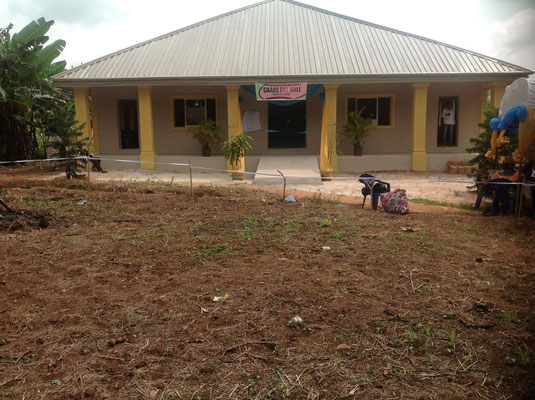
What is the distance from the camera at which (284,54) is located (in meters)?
16.4

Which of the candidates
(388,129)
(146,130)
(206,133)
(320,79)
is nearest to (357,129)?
(388,129)

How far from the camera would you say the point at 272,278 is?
16.0 feet

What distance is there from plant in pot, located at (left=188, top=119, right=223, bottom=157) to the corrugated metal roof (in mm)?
1860

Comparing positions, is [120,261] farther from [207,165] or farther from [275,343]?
[207,165]

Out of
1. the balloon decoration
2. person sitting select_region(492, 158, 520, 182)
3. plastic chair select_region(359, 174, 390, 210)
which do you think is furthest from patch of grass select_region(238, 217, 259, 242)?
person sitting select_region(492, 158, 520, 182)

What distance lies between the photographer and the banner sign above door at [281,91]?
584 inches

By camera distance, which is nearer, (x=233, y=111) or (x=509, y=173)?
(x=509, y=173)

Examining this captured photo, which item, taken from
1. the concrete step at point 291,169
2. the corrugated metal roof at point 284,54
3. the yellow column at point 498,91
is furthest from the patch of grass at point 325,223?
the yellow column at point 498,91

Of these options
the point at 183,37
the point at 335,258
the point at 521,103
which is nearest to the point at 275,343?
the point at 335,258

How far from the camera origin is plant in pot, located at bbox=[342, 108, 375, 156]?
16.1 meters

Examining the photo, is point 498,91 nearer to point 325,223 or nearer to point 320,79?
point 320,79

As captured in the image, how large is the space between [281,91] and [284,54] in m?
2.25

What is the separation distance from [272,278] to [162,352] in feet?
5.48

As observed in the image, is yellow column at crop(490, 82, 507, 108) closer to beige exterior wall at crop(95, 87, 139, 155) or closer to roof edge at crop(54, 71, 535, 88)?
roof edge at crop(54, 71, 535, 88)
